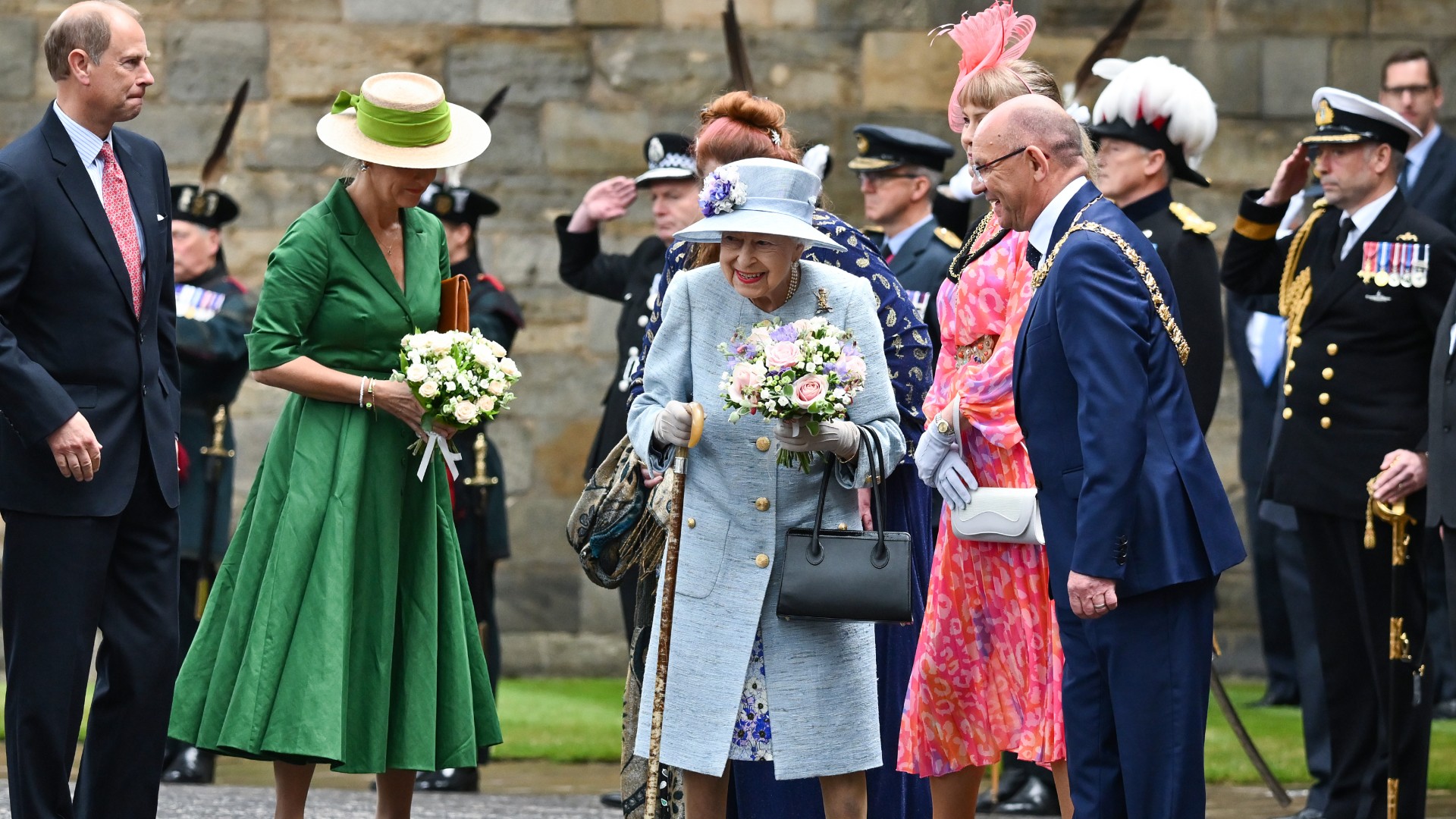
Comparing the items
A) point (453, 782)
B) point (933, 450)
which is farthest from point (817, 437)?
point (453, 782)

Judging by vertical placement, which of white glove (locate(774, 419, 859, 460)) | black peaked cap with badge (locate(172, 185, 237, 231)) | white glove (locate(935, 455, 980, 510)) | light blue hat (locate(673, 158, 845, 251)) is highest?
black peaked cap with badge (locate(172, 185, 237, 231))

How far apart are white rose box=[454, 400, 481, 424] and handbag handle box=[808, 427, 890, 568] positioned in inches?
39.0

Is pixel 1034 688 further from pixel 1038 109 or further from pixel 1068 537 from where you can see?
pixel 1038 109

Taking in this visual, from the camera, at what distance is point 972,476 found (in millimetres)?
4977

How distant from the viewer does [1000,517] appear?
16.0 feet

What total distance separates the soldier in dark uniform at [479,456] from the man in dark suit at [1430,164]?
3923 millimetres

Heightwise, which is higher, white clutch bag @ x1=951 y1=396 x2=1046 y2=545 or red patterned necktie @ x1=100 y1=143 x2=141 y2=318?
red patterned necktie @ x1=100 y1=143 x2=141 y2=318

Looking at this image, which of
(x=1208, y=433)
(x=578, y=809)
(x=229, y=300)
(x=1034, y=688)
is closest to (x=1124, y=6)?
(x=1208, y=433)

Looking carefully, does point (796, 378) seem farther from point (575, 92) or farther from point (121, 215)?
point (575, 92)

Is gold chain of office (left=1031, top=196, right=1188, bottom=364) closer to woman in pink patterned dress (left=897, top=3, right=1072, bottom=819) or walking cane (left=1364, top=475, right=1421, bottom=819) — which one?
woman in pink patterned dress (left=897, top=3, right=1072, bottom=819)

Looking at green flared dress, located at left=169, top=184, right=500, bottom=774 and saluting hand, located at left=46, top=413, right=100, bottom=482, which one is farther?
green flared dress, located at left=169, top=184, right=500, bottom=774

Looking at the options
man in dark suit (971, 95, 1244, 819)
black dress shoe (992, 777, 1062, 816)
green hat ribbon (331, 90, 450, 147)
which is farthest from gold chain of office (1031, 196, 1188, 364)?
black dress shoe (992, 777, 1062, 816)

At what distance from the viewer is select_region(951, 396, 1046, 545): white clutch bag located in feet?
15.9

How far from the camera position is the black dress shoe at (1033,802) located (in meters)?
6.86
